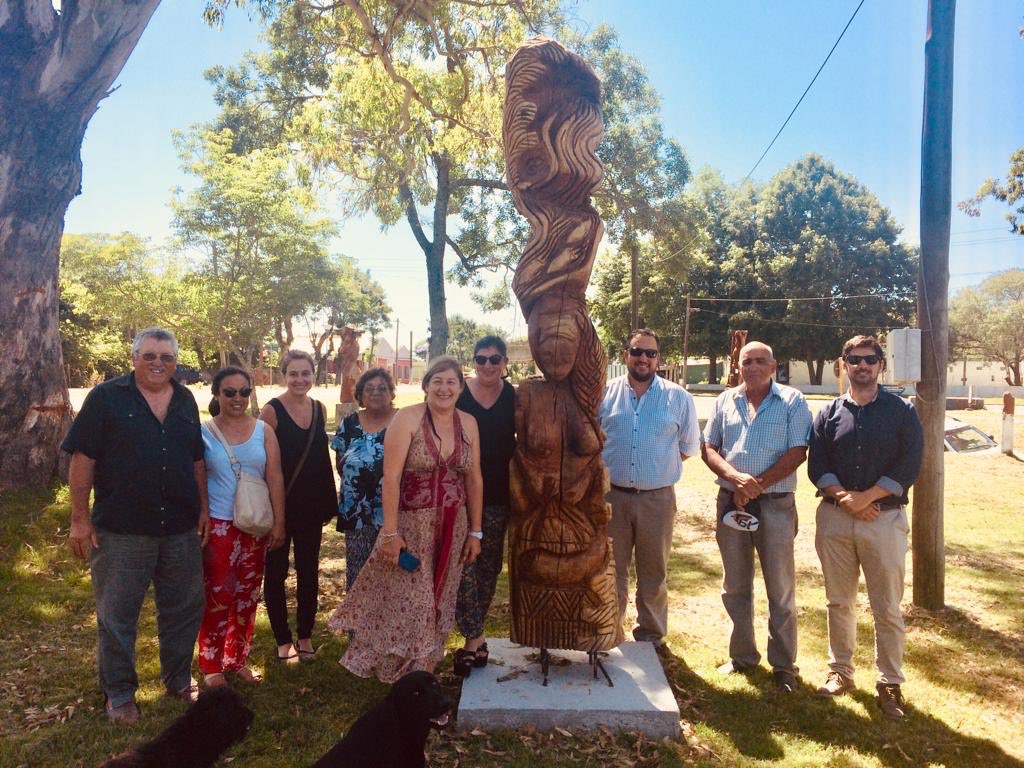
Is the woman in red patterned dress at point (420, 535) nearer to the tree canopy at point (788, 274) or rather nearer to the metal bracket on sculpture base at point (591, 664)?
the metal bracket on sculpture base at point (591, 664)

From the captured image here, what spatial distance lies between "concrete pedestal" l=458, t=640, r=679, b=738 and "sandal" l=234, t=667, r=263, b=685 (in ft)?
3.83

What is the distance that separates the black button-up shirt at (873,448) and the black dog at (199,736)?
2.77m

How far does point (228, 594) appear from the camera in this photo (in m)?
3.63

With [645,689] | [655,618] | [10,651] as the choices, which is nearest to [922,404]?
[655,618]

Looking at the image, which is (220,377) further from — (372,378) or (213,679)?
(213,679)

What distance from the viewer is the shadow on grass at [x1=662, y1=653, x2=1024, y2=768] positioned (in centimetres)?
322

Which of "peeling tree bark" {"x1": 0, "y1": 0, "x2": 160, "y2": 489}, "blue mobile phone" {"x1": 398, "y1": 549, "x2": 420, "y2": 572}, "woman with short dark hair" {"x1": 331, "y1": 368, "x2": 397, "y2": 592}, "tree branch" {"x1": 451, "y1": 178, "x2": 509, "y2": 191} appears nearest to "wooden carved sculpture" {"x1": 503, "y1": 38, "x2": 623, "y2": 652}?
"blue mobile phone" {"x1": 398, "y1": 549, "x2": 420, "y2": 572}

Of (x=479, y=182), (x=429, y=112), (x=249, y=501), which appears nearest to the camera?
(x=249, y=501)

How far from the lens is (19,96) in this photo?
19.9ft

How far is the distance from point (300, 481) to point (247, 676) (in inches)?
42.6

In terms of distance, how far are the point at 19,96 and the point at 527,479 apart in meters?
5.89

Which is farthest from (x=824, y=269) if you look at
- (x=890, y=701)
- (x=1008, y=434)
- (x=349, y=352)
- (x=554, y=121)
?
(x=554, y=121)

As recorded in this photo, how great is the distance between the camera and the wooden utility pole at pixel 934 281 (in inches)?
195

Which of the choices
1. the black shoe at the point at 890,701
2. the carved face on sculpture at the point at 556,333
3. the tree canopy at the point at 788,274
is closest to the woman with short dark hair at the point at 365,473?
the carved face on sculpture at the point at 556,333
